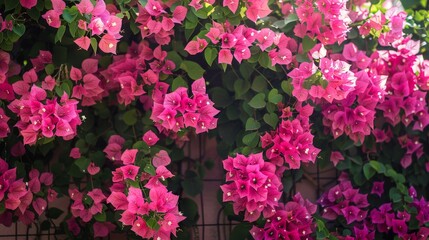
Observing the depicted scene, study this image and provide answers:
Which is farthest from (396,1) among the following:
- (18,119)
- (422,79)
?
(18,119)

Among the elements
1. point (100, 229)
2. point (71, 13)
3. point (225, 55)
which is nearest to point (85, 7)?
point (71, 13)

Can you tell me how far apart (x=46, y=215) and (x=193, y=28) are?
0.81 metres

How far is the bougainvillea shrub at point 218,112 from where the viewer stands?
181 centimetres

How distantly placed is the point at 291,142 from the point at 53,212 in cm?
83

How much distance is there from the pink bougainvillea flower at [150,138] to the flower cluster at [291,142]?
0.33 meters

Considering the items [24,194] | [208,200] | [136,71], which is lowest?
[208,200]

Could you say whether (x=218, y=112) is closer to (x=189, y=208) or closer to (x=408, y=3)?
(x=189, y=208)

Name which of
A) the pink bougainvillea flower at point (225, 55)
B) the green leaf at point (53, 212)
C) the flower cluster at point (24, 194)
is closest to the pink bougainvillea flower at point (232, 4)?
the pink bougainvillea flower at point (225, 55)

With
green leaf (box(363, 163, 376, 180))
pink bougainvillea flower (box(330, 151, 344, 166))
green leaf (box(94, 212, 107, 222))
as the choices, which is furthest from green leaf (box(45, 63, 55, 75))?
A: green leaf (box(363, 163, 376, 180))

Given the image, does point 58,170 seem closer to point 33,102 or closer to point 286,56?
point 33,102

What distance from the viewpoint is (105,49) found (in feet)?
5.74

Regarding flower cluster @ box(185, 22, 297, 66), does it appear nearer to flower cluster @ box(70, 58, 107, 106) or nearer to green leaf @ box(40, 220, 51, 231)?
flower cluster @ box(70, 58, 107, 106)

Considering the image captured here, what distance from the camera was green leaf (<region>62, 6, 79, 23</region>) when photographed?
1.71 meters

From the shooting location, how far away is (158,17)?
6.10 ft
